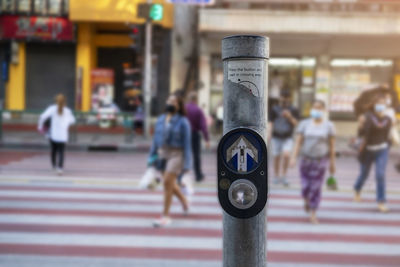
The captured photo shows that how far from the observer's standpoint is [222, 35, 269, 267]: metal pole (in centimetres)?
275

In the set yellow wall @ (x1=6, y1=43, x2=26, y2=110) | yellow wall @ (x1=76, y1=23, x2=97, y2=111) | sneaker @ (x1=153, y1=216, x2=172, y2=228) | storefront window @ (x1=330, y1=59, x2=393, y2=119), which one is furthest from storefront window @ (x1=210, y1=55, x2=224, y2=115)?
sneaker @ (x1=153, y1=216, x2=172, y2=228)

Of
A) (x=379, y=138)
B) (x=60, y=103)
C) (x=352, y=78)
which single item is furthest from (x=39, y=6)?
(x=379, y=138)

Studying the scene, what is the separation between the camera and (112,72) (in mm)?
23484

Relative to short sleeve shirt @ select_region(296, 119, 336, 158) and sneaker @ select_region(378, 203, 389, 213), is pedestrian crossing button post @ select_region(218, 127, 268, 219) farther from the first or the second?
sneaker @ select_region(378, 203, 389, 213)

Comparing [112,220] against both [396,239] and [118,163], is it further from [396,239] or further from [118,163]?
[118,163]

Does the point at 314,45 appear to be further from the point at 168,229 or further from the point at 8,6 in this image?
the point at 168,229

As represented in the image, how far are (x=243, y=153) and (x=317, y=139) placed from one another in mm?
5687

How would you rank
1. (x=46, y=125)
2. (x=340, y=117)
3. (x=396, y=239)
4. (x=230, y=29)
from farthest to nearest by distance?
(x=340, y=117) → (x=230, y=29) → (x=46, y=125) → (x=396, y=239)

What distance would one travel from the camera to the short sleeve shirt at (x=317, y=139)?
26.9 feet

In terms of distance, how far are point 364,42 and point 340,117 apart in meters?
3.12

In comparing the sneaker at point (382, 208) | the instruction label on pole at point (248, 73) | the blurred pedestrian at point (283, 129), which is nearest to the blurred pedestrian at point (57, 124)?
the blurred pedestrian at point (283, 129)

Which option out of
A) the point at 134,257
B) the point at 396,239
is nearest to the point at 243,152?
the point at 134,257

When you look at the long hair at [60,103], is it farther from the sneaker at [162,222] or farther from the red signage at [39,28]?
the red signage at [39,28]

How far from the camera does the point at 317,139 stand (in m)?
8.23
